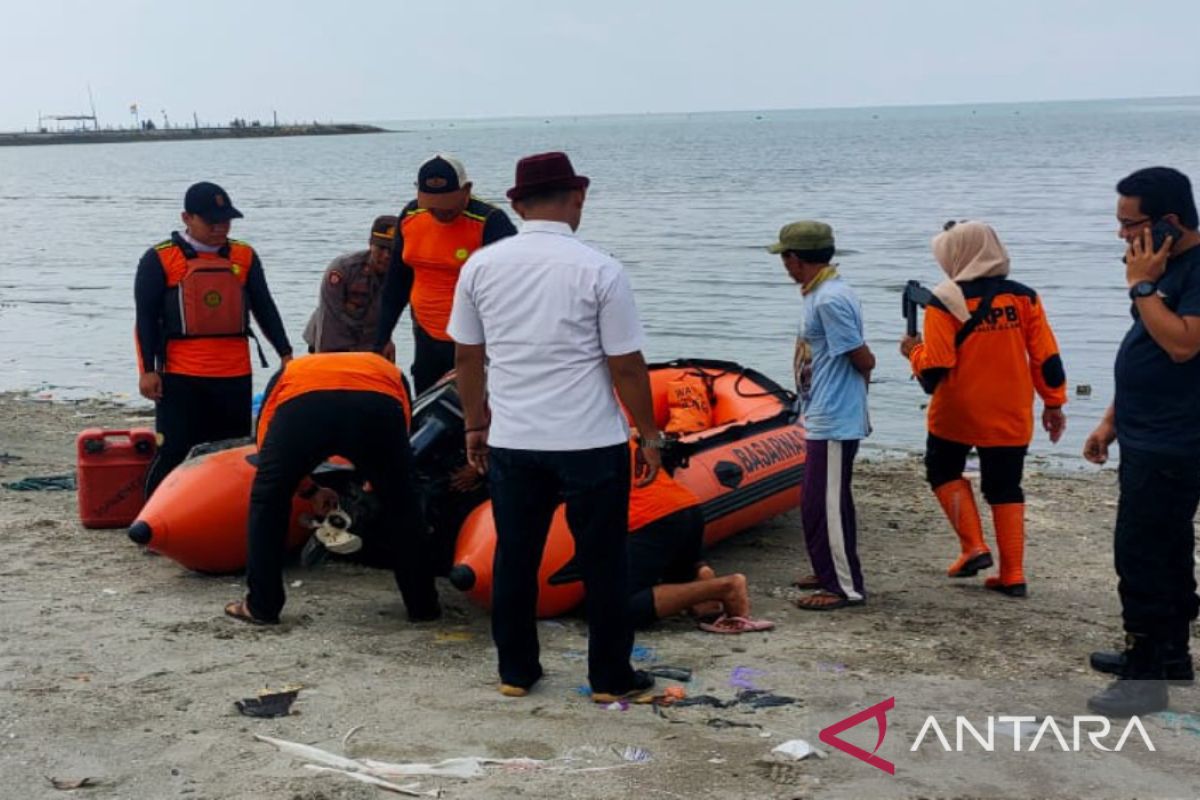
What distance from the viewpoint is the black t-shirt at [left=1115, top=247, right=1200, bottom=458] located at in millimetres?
4383

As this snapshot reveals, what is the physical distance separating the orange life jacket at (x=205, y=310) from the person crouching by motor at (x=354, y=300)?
0.59m

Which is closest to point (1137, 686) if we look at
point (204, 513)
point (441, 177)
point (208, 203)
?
point (441, 177)

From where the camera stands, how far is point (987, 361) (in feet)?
19.2

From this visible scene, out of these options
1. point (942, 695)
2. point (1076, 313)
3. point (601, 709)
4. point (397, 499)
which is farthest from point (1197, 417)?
point (1076, 313)

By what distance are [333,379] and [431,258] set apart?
145 centimetres

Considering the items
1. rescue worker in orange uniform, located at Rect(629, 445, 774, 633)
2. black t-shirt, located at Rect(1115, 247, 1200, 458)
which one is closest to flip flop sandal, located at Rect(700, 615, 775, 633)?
rescue worker in orange uniform, located at Rect(629, 445, 774, 633)

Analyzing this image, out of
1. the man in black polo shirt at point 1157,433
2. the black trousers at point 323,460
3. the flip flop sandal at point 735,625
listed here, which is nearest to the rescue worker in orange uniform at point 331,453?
the black trousers at point 323,460

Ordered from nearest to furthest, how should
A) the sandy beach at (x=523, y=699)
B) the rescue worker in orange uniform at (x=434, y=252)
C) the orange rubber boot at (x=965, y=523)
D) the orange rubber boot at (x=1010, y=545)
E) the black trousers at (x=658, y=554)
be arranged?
the sandy beach at (x=523, y=699)
the black trousers at (x=658, y=554)
the orange rubber boot at (x=1010, y=545)
the orange rubber boot at (x=965, y=523)
the rescue worker in orange uniform at (x=434, y=252)

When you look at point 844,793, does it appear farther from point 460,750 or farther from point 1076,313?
point 1076,313

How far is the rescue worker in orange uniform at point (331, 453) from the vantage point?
5250mm

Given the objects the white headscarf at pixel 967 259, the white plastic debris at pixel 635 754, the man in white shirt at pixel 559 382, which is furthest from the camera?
the white headscarf at pixel 967 259

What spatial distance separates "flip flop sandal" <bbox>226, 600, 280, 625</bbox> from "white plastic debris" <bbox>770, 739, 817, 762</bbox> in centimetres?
221

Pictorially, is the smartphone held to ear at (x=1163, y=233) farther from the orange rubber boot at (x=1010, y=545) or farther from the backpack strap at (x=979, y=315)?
the orange rubber boot at (x=1010, y=545)

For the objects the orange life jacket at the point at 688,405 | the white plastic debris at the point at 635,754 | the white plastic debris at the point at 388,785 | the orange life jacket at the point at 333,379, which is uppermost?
the orange life jacket at the point at 333,379
